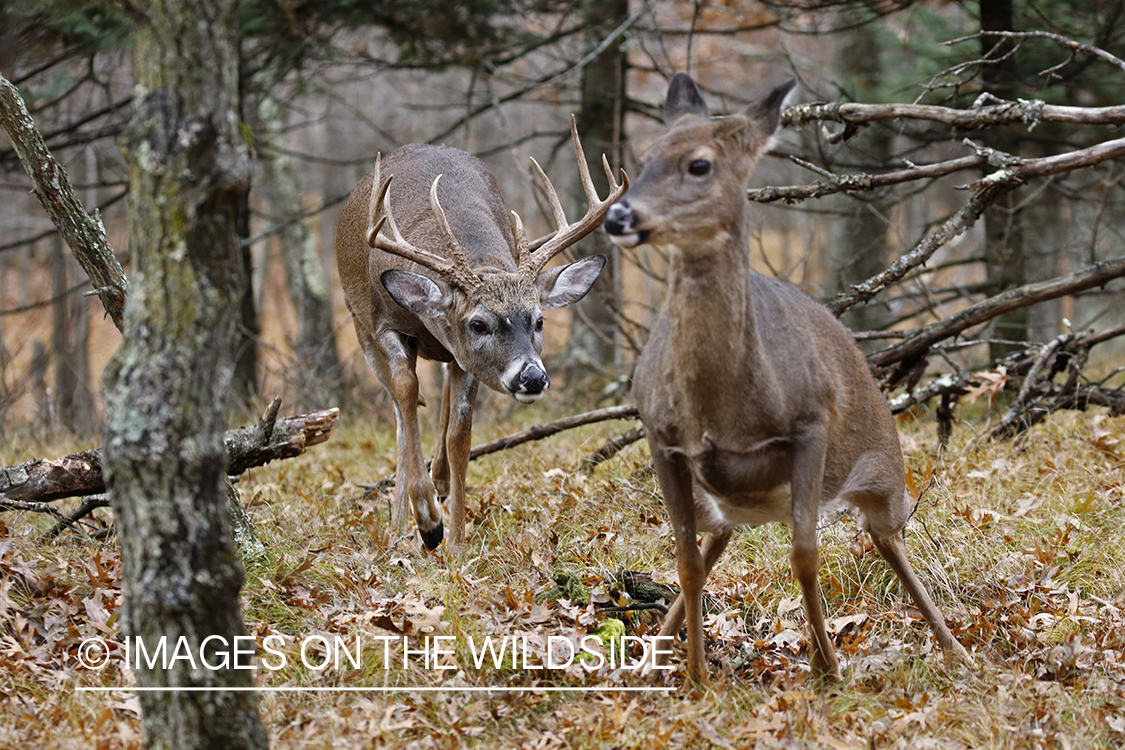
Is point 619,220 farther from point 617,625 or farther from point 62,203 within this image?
point 62,203

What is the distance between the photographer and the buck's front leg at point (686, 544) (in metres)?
3.95

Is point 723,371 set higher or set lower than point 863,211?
lower

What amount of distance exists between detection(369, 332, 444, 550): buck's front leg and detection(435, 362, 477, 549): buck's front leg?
0.15m

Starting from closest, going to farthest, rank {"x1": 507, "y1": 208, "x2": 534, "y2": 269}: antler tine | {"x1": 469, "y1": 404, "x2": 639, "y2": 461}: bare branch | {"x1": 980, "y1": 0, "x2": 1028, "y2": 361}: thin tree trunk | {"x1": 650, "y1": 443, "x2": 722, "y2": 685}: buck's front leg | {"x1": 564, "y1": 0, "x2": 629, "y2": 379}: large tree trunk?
{"x1": 650, "y1": 443, "x2": 722, "y2": 685}: buck's front leg → {"x1": 507, "y1": 208, "x2": 534, "y2": 269}: antler tine → {"x1": 469, "y1": 404, "x2": 639, "y2": 461}: bare branch → {"x1": 980, "y1": 0, "x2": 1028, "y2": 361}: thin tree trunk → {"x1": 564, "y1": 0, "x2": 629, "y2": 379}: large tree trunk

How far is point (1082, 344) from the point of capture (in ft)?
23.2

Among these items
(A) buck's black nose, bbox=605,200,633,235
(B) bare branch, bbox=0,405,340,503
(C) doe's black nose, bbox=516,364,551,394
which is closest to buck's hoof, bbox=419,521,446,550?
(B) bare branch, bbox=0,405,340,503

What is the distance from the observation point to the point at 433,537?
19.3 ft

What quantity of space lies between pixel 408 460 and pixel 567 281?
141 centimetres

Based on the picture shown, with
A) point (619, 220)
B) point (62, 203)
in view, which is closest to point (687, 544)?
point (619, 220)

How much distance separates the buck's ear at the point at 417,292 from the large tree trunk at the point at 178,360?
10.2 ft

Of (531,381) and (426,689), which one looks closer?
(426,689)

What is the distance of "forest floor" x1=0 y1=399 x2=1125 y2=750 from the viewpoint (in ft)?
12.3

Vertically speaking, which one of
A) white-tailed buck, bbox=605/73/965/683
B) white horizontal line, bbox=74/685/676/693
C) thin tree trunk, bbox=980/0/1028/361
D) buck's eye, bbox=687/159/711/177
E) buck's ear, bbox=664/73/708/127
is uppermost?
thin tree trunk, bbox=980/0/1028/361

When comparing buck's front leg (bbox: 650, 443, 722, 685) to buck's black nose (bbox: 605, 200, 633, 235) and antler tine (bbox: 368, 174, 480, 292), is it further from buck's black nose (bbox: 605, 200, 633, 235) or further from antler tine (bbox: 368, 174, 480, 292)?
antler tine (bbox: 368, 174, 480, 292)
